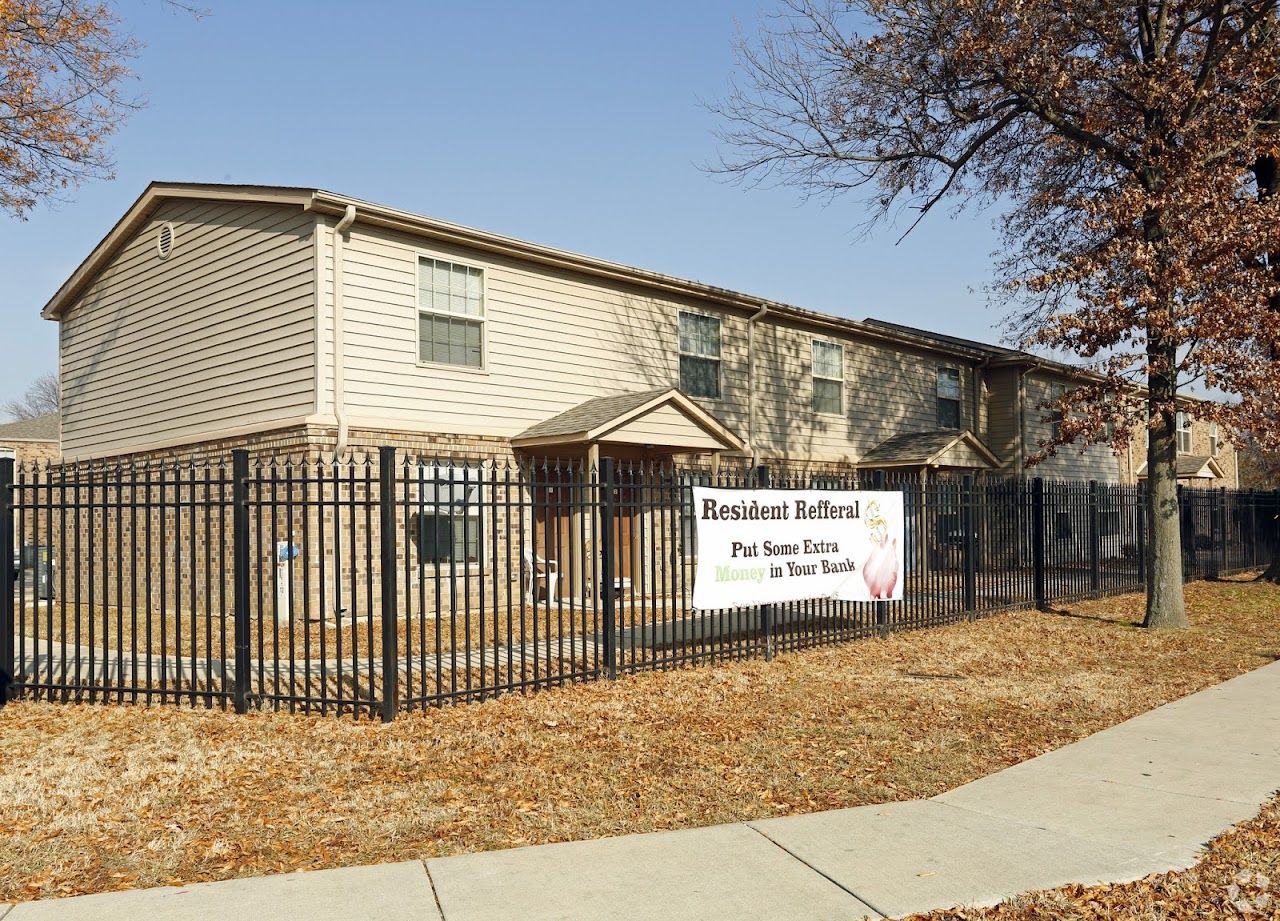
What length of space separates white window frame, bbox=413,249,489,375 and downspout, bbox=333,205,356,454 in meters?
1.21

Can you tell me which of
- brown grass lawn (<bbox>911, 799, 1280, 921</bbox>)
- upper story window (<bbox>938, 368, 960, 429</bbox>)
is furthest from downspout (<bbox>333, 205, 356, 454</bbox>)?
upper story window (<bbox>938, 368, 960, 429</bbox>)

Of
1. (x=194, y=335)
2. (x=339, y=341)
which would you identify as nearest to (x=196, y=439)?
(x=194, y=335)

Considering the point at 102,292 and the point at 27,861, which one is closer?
the point at 27,861

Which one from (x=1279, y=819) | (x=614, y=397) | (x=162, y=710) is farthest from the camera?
(x=614, y=397)

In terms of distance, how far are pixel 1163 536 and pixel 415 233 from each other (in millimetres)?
11263

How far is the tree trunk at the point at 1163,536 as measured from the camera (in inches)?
537

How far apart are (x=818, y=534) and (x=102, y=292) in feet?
47.0

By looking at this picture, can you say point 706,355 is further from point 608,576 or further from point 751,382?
point 608,576

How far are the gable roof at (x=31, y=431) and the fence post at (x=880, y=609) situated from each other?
3429 centimetres

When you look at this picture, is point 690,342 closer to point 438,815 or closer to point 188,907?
point 438,815

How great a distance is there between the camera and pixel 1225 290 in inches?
518

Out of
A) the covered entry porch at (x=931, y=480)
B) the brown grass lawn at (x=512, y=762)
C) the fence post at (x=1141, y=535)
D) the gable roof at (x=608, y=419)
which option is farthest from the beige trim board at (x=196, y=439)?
the fence post at (x=1141, y=535)

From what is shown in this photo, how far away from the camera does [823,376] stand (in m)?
21.5

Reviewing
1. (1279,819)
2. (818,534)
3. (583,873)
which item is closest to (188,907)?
(583,873)
